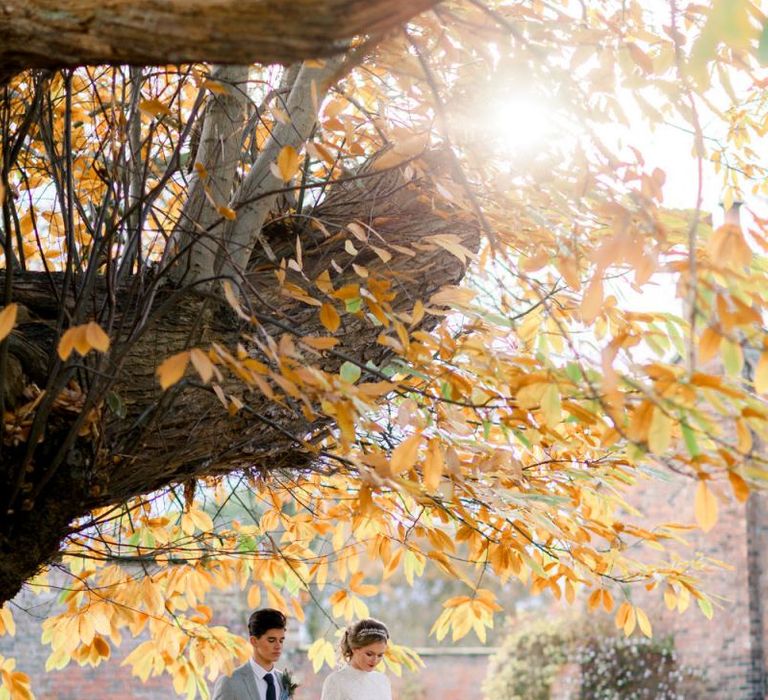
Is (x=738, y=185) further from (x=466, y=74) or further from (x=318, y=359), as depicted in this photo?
(x=318, y=359)

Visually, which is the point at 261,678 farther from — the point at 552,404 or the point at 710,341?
the point at 710,341

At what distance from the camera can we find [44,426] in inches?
82.3

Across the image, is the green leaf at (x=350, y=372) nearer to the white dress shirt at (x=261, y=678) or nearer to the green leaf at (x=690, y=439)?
the green leaf at (x=690, y=439)

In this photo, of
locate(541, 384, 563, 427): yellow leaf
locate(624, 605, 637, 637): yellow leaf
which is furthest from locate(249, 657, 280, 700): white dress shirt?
locate(541, 384, 563, 427): yellow leaf

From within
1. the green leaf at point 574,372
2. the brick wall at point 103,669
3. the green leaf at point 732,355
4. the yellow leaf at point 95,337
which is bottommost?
the green leaf at point 732,355

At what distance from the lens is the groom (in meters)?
4.70

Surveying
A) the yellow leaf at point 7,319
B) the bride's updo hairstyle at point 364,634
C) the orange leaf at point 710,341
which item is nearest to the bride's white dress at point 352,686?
the bride's updo hairstyle at point 364,634

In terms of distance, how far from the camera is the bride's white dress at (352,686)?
5.05 m

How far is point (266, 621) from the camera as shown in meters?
4.82

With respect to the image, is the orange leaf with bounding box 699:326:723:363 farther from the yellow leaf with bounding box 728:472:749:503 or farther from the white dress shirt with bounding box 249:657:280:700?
the white dress shirt with bounding box 249:657:280:700

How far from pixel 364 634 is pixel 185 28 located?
13.7ft

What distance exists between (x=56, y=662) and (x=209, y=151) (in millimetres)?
2224

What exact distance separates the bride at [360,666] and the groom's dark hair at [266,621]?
37cm

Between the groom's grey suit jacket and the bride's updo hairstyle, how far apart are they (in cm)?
51
